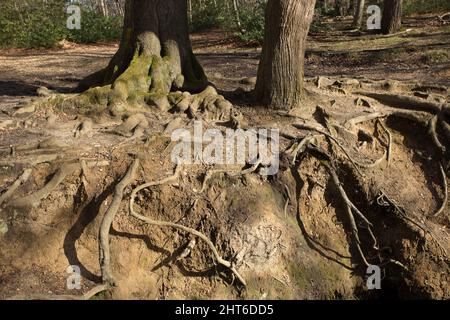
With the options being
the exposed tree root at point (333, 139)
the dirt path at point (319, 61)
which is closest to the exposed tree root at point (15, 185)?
the dirt path at point (319, 61)

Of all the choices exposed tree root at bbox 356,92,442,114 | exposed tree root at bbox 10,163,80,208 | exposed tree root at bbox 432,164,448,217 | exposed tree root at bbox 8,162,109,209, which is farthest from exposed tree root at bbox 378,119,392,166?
exposed tree root at bbox 10,163,80,208

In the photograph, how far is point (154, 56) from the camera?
23.4 feet

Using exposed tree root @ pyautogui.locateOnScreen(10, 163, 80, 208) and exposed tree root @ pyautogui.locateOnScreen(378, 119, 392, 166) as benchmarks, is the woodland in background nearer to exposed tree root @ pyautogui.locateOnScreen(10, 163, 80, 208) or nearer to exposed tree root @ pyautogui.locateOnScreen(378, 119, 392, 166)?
exposed tree root @ pyautogui.locateOnScreen(378, 119, 392, 166)

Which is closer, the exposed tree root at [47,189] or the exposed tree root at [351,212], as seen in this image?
the exposed tree root at [47,189]

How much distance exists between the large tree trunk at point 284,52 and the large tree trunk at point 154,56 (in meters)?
1.26

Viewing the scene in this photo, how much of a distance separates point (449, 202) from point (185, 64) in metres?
4.35

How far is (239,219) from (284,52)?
248cm

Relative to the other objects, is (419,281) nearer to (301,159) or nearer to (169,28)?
(301,159)

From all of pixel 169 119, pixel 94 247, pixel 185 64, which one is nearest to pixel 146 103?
pixel 169 119

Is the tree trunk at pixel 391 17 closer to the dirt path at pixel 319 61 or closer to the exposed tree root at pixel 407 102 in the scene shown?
the dirt path at pixel 319 61

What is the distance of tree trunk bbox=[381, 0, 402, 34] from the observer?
1344 centimetres

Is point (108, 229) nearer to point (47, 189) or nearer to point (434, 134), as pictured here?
point (47, 189)

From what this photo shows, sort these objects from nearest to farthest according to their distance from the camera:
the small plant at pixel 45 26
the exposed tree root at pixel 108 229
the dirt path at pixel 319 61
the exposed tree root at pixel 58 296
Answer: the exposed tree root at pixel 58 296, the exposed tree root at pixel 108 229, the dirt path at pixel 319 61, the small plant at pixel 45 26

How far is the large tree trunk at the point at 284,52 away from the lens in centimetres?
612
